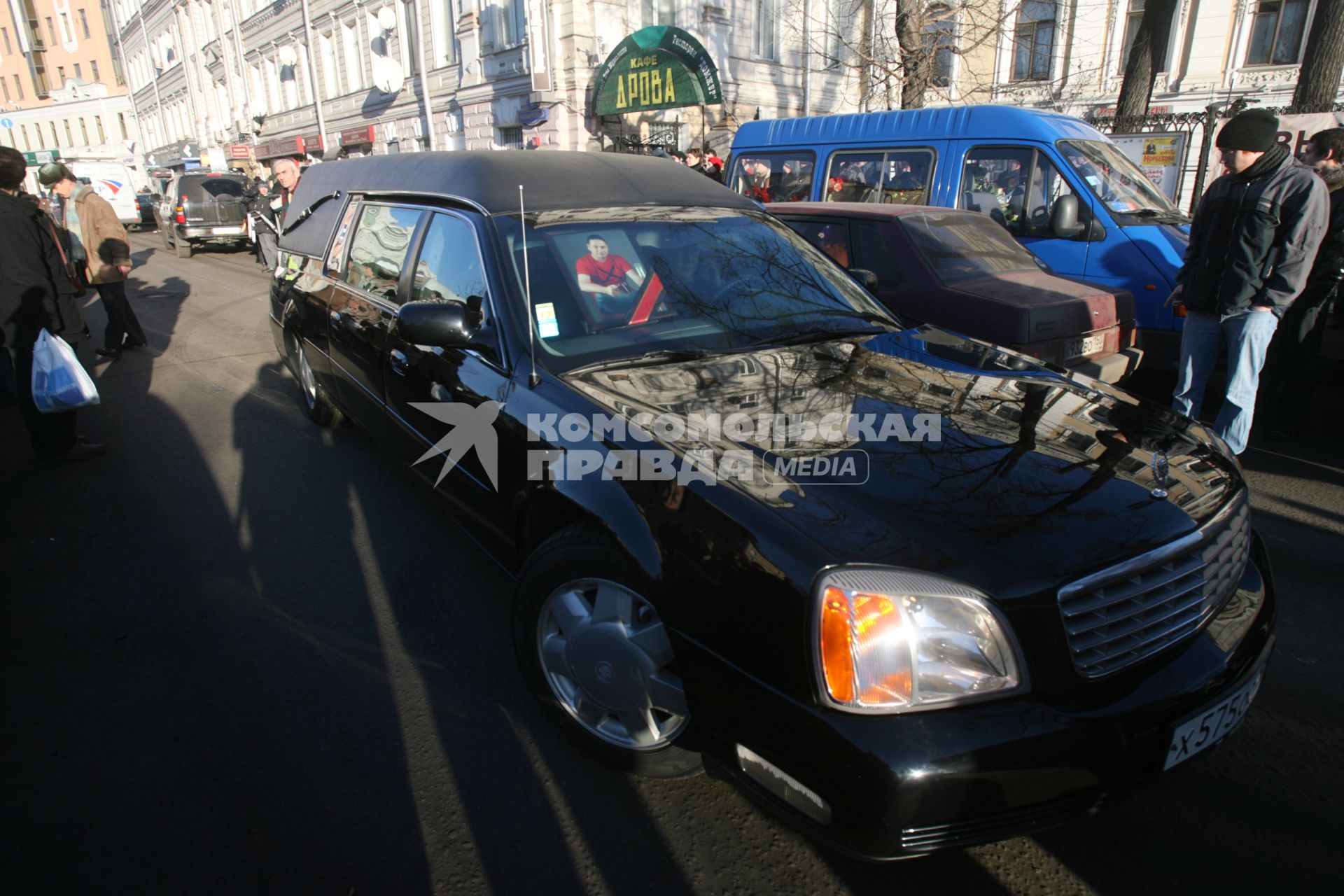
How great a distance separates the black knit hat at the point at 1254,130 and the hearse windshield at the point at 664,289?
2554mm

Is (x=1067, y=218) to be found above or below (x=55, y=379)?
above

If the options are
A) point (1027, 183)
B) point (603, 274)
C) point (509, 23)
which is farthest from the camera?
point (509, 23)

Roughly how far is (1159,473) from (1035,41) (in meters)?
24.2

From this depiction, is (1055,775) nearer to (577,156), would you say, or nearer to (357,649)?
(357,649)

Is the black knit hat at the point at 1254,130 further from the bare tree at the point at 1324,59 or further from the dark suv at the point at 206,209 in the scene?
the dark suv at the point at 206,209

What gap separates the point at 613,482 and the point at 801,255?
181 cm

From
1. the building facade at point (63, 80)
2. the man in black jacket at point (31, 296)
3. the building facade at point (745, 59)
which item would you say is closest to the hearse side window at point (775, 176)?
the building facade at point (745, 59)

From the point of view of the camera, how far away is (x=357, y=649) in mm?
3033

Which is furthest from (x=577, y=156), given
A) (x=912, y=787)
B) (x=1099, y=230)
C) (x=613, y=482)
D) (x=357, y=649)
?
(x=1099, y=230)

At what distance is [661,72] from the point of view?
55.4 ft

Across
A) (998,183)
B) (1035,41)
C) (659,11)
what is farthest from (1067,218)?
(1035,41)

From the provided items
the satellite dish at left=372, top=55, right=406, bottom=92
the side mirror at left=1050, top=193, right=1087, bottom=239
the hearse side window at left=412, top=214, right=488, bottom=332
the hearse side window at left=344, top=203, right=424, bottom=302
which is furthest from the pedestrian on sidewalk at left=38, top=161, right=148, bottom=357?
the satellite dish at left=372, top=55, right=406, bottom=92

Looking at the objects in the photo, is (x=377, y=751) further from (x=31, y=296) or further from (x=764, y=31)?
(x=764, y=31)

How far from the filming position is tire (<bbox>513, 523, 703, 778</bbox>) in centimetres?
211
